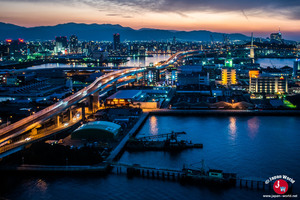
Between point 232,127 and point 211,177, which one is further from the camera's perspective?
point 232,127

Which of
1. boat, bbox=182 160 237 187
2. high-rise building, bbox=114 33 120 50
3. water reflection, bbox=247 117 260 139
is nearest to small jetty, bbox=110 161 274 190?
boat, bbox=182 160 237 187

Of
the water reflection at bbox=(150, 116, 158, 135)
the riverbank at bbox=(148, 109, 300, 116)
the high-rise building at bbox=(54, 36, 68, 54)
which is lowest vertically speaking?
the water reflection at bbox=(150, 116, 158, 135)

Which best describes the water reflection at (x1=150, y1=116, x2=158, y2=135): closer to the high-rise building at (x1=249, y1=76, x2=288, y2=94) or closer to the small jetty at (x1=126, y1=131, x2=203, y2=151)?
the small jetty at (x1=126, y1=131, x2=203, y2=151)

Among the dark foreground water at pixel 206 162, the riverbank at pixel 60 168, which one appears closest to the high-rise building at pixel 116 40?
the dark foreground water at pixel 206 162

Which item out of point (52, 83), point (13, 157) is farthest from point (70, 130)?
point (52, 83)

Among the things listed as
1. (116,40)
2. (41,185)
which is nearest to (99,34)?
(116,40)

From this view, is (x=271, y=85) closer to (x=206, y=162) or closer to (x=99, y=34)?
(x=206, y=162)

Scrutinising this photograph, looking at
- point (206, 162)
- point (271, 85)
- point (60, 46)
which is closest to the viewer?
point (206, 162)
